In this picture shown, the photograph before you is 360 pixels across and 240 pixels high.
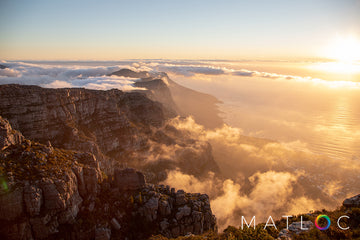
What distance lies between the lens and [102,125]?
98938 millimetres

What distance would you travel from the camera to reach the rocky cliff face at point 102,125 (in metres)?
70.1

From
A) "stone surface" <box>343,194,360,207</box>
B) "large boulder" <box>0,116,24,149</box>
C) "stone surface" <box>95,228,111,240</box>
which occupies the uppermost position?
"large boulder" <box>0,116,24,149</box>

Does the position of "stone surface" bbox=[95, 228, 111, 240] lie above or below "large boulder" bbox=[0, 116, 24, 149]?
below

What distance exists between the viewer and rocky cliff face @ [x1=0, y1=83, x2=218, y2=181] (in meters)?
70.1

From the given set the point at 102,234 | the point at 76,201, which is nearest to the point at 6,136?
the point at 76,201

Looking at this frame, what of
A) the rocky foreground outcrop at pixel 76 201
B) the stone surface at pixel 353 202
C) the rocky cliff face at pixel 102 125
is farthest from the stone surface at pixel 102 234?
the stone surface at pixel 353 202

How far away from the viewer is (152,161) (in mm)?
115062

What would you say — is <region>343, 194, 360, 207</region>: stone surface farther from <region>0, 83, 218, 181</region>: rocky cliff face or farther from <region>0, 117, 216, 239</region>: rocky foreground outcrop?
<region>0, 83, 218, 181</region>: rocky cliff face

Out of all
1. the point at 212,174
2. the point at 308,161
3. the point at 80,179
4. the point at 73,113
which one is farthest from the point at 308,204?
the point at 73,113

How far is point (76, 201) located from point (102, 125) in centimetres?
6200

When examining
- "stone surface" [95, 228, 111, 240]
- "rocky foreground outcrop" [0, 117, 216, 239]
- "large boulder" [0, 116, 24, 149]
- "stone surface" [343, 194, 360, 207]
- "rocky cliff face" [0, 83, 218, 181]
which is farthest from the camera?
"rocky cliff face" [0, 83, 218, 181]

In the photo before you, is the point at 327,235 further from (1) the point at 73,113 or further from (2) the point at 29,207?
(1) the point at 73,113

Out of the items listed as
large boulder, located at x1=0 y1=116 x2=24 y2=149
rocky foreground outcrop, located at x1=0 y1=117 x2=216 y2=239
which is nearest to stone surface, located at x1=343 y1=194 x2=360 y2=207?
rocky foreground outcrop, located at x1=0 y1=117 x2=216 y2=239

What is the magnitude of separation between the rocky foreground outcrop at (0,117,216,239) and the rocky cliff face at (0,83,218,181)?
32727 millimetres
